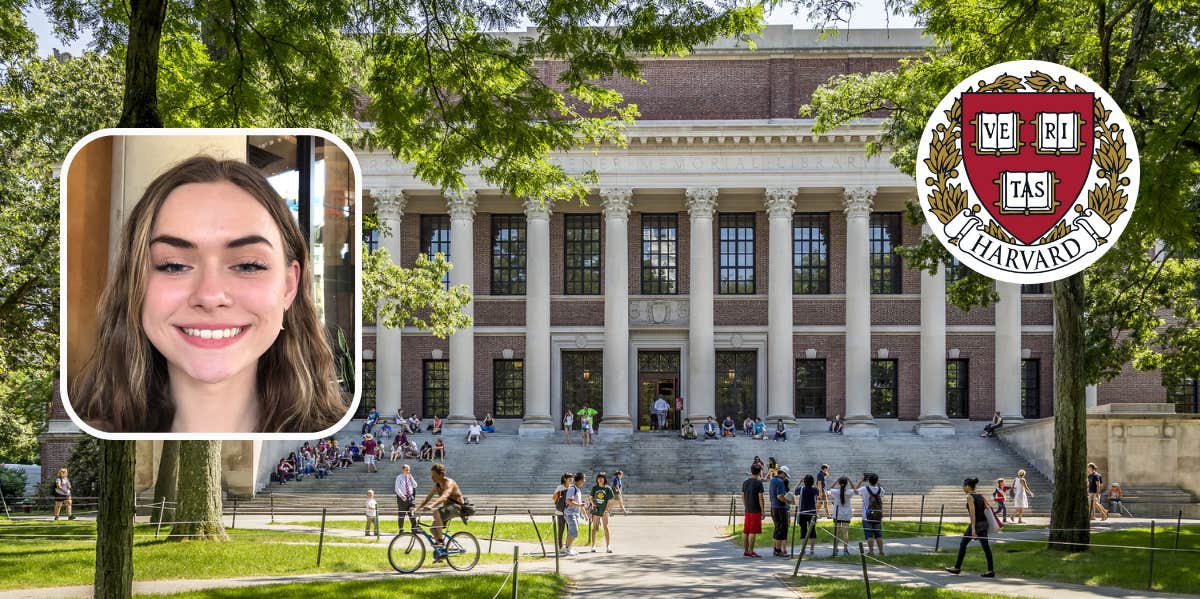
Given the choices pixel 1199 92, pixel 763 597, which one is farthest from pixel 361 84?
pixel 1199 92

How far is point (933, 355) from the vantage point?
162ft

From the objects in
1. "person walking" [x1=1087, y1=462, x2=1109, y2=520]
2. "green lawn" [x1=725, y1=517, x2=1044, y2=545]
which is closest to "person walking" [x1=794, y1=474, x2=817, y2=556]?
"green lawn" [x1=725, y1=517, x2=1044, y2=545]

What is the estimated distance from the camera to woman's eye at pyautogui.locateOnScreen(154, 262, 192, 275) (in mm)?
4121

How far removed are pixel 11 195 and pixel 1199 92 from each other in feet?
80.3

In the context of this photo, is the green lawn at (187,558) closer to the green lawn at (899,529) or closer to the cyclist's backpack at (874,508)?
the cyclist's backpack at (874,508)

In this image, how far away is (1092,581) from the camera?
1797 centimetres

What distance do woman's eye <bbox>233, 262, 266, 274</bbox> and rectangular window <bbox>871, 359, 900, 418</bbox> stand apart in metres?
49.1

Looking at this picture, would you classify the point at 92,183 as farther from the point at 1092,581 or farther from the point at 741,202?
the point at 741,202

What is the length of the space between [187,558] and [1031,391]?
40469 millimetres

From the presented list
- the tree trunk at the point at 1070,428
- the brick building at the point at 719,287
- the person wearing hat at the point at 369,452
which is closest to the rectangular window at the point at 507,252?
the brick building at the point at 719,287

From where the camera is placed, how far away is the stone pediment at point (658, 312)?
52094mm

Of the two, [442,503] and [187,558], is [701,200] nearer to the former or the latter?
[442,503]

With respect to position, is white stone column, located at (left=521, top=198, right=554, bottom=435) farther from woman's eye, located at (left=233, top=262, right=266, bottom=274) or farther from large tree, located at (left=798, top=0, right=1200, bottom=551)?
woman's eye, located at (left=233, top=262, right=266, bottom=274)

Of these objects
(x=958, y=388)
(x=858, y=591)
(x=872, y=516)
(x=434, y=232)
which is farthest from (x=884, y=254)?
(x=858, y=591)
